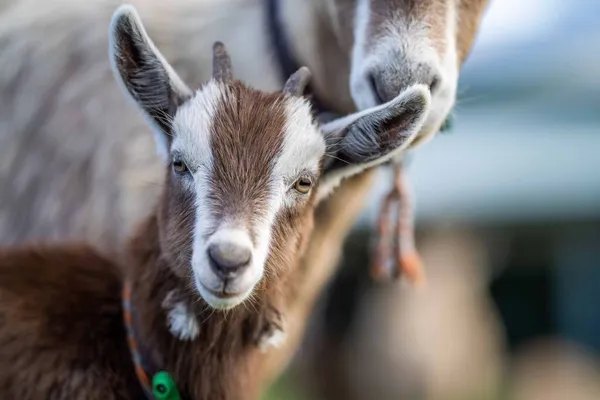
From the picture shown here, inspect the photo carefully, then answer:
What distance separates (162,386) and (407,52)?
0.87m

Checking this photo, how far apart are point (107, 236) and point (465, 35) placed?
1.11 metres

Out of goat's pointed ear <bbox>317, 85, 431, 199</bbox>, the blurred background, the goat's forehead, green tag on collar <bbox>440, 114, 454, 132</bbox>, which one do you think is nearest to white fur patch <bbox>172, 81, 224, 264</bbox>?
the goat's forehead

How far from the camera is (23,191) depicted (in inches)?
105

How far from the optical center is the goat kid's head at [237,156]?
168 cm

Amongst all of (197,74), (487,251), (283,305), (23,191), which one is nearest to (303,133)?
(283,305)

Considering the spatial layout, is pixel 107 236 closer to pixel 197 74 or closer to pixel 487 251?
pixel 197 74

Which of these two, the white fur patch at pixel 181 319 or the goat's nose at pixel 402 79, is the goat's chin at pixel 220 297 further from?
the goat's nose at pixel 402 79

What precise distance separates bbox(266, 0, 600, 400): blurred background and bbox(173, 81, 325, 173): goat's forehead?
3999mm

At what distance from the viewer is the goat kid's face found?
198cm

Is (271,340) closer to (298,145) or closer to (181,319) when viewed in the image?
(181,319)

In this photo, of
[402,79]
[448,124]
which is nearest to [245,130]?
[402,79]

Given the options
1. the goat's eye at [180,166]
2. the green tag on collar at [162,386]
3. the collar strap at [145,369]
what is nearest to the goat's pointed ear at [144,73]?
the goat's eye at [180,166]

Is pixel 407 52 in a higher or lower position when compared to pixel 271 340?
higher

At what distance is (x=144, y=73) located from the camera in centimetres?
189
